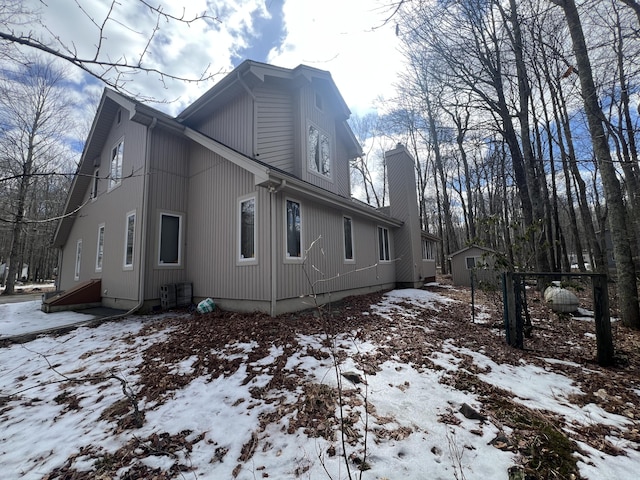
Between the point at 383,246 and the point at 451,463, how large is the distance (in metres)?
10.6

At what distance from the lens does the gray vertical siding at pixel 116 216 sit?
26.8 feet

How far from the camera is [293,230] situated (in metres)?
7.18

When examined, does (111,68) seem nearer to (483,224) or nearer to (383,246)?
(483,224)

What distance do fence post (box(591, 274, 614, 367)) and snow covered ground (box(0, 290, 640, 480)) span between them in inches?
27.6

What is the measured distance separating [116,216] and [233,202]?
4838 millimetres

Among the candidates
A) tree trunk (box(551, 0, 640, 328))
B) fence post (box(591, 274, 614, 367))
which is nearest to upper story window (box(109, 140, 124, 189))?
fence post (box(591, 274, 614, 367))

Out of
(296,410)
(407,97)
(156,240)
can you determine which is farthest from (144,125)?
(407,97)

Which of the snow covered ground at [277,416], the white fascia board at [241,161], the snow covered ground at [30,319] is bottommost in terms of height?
the snow covered ground at [277,416]

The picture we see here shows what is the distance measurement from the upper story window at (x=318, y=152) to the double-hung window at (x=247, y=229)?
296 cm

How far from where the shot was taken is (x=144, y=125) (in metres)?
8.25

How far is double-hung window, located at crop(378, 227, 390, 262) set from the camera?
12088 millimetres

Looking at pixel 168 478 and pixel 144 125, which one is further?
pixel 144 125

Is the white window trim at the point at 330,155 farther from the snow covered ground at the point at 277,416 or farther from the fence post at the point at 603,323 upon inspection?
the fence post at the point at 603,323

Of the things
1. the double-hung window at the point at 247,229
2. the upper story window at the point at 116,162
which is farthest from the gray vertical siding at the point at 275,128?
the upper story window at the point at 116,162
